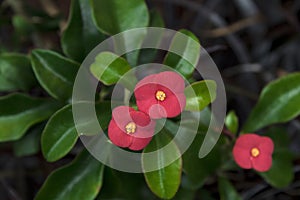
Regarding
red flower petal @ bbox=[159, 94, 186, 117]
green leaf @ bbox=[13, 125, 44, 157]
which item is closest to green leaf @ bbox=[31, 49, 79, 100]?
green leaf @ bbox=[13, 125, 44, 157]

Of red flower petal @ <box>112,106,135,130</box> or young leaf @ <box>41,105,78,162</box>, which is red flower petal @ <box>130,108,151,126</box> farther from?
young leaf @ <box>41,105,78,162</box>

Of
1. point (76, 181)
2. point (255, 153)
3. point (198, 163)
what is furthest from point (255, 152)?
point (76, 181)

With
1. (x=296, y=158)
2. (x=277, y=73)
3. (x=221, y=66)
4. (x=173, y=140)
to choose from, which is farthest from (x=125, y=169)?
(x=221, y=66)

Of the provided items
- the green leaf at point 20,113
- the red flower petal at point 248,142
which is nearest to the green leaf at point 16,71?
the green leaf at point 20,113

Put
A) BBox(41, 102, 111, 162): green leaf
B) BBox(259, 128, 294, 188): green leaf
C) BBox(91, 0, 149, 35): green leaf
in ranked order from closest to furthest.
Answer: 1. BBox(41, 102, 111, 162): green leaf
2. BBox(91, 0, 149, 35): green leaf
3. BBox(259, 128, 294, 188): green leaf

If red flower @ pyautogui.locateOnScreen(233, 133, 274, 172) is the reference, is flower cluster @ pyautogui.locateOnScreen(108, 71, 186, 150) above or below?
above

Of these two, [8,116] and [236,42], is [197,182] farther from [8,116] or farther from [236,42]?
[236,42]
